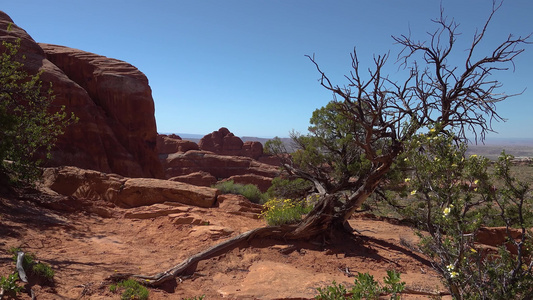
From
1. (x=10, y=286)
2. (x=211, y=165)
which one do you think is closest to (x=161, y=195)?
(x=10, y=286)

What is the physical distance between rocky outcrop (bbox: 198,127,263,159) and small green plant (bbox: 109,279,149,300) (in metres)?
49.8

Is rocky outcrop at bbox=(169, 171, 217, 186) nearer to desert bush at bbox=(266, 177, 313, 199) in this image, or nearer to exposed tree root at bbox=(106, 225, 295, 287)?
desert bush at bbox=(266, 177, 313, 199)

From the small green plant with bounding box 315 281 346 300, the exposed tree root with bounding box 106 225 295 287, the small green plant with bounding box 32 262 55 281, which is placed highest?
the small green plant with bounding box 315 281 346 300

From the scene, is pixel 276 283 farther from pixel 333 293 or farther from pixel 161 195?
pixel 161 195

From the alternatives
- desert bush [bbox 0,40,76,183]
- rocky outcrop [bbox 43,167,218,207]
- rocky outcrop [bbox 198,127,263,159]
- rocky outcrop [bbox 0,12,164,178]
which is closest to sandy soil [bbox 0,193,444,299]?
rocky outcrop [bbox 43,167,218,207]

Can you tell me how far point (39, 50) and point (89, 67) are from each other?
295 cm

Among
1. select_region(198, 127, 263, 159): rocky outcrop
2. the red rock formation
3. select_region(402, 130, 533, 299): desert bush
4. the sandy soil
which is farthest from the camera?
select_region(198, 127, 263, 159): rocky outcrop

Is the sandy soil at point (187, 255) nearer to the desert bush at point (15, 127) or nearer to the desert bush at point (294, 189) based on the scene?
the desert bush at point (15, 127)

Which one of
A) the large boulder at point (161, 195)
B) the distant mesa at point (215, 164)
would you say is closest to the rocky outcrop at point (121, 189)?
the large boulder at point (161, 195)

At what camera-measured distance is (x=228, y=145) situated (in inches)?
2263

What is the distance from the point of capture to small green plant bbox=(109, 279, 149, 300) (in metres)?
5.10

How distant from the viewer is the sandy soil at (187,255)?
5.69m

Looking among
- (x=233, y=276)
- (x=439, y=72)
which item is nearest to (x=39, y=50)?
(x=233, y=276)

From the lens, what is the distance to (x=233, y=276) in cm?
658
